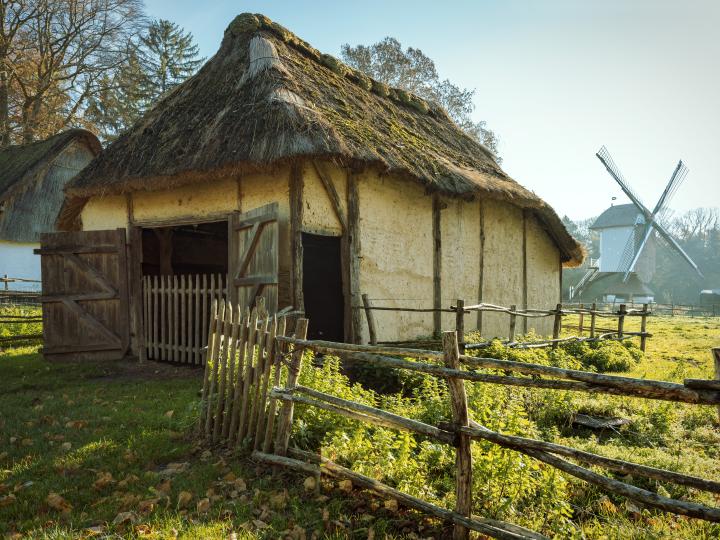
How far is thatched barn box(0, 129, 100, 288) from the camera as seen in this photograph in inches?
711

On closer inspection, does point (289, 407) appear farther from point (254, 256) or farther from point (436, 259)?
point (436, 259)

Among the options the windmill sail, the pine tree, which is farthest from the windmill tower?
the pine tree

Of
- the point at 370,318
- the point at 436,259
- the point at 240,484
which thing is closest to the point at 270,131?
the point at 370,318

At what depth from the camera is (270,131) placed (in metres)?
7.03

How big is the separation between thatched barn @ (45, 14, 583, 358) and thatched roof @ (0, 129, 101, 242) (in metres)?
9.99

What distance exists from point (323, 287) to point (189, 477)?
649cm

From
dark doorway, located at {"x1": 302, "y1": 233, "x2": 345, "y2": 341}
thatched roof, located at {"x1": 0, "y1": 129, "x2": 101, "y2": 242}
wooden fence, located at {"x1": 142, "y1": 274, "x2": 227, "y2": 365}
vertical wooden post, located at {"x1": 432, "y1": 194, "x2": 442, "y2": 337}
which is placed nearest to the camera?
wooden fence, located at {"x1": 142, "y1": 274, "x2": 227, "y2": 365}

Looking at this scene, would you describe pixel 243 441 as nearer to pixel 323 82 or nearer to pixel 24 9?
pixel 323 82

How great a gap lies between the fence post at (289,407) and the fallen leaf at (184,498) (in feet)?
2.13

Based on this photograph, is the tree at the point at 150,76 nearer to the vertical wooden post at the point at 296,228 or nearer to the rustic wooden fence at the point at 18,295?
the rustic wooden fence at the point at 18,295

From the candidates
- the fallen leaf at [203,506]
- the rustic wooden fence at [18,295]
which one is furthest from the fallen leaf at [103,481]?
the rustic wooden fence at [18,295]

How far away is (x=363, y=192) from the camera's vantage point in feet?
26.8

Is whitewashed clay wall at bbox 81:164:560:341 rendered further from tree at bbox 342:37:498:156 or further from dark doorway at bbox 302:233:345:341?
tree at bbox 342:37:498:156

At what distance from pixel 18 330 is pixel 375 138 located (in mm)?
8899
